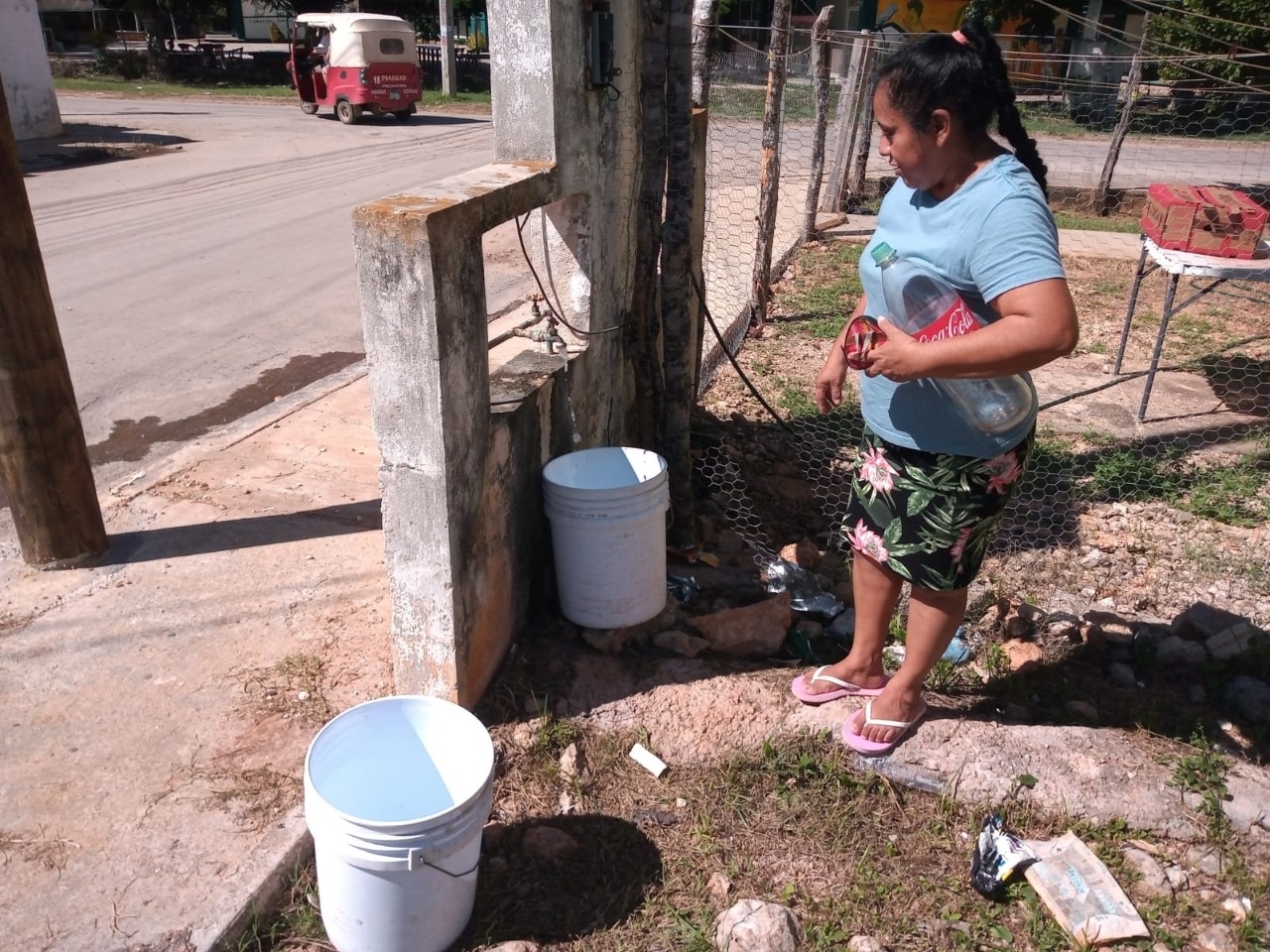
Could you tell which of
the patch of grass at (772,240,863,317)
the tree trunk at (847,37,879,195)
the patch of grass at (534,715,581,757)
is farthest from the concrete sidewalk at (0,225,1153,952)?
the tree trunk at (847,37,879,195)

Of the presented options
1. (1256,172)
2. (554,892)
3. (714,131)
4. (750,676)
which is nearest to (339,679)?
(554,892)

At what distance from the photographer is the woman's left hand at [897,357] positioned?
7.18ft

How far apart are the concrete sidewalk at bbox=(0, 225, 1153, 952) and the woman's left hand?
1.84 metres

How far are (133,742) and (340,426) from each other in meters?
2.47

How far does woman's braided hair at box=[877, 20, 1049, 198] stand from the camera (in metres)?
2.16

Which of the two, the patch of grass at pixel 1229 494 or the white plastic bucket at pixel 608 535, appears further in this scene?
the patch of grass at pixel 1229 494

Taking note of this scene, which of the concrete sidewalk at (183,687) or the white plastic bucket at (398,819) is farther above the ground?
the white plastic bucket at (398,819)

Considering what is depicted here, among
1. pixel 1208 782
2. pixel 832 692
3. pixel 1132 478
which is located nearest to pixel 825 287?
pixel 1132 478

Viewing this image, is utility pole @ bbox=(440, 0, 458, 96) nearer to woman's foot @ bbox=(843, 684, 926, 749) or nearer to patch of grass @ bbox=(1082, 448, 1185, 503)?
patch of grass @ bbox=(1082, 448, 1185, 503)

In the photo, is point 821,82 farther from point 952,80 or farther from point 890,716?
point 890,716

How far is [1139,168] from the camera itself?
49.3 feet

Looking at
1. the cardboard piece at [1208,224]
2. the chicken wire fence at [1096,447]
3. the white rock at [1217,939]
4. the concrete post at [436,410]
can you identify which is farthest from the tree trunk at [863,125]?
the white rock at [1217,939]

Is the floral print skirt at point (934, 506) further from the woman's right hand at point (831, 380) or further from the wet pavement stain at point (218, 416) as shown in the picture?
the wet pavement stain at point (218, 416)

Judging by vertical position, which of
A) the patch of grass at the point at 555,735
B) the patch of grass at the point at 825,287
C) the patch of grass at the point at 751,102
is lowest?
the patch of grass at the point at 825,287
